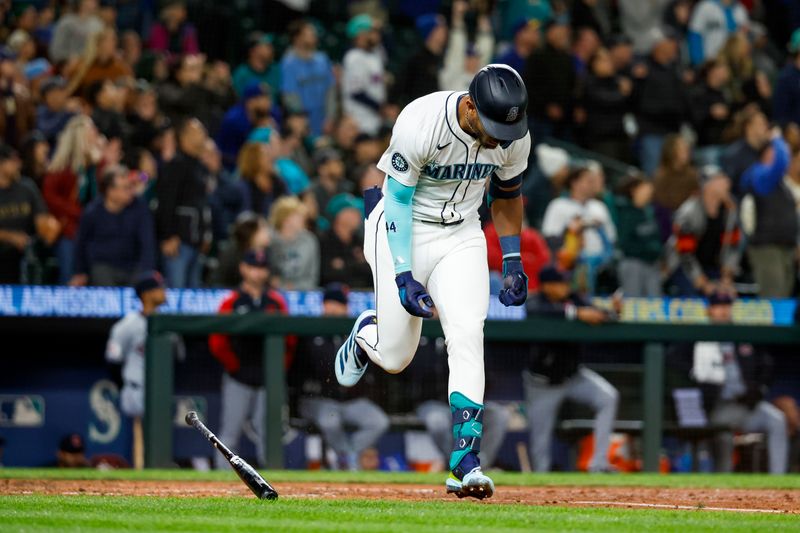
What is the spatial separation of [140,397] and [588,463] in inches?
135

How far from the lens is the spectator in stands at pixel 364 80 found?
49.1ft

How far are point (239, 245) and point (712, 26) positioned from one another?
7.53 metres

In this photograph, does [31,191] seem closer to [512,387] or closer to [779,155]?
[512,387]

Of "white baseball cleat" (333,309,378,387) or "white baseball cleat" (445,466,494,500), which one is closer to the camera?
"white baseball cleat" (445,466,494,500)

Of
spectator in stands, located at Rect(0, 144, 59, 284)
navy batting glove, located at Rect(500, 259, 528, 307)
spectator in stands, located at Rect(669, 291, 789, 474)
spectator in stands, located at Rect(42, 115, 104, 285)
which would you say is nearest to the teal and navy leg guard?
navy batting glove, located at Rect(500, 259, 528, 307)

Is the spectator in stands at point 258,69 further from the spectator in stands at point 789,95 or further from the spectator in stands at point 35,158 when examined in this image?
the spectator in stands at point 789,95

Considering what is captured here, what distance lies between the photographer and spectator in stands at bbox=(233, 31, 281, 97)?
14.9 m

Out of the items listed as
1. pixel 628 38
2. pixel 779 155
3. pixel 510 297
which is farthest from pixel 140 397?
pixel 628 38

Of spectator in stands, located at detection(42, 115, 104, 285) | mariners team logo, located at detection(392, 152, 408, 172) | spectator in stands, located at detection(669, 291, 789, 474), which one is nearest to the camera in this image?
mariners team logo, located at detection(392, 152, 408, 172)

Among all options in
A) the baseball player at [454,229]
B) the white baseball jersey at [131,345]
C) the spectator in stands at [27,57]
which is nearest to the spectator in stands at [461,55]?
the spectator in stands at [27,57]

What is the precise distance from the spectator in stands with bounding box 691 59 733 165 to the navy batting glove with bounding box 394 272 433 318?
981 cm

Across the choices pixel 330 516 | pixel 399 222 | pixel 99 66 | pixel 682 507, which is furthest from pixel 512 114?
pixel 99 66

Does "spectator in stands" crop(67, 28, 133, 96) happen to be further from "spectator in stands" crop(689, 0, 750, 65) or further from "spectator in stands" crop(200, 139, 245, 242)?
"spectator in stands" crop(689, 0, 750, 65)

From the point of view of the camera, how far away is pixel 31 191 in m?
11.8
